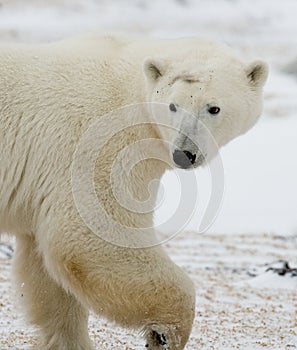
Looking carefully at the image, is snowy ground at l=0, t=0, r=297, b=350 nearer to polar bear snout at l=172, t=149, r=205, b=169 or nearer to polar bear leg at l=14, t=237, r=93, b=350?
polar bear leg at l=14, t=237, r=93, b=350

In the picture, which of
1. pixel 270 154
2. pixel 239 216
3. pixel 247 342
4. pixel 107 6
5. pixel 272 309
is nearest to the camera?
pixel 247 342

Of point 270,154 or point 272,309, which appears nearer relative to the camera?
point 272,309

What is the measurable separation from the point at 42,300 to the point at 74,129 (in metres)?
1.22

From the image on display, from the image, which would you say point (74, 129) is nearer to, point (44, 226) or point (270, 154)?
point (44, 226)

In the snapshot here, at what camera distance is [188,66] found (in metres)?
4.38

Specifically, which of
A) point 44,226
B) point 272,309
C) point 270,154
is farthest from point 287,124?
point 44,226

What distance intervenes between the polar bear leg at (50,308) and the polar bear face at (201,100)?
1313 millimetres

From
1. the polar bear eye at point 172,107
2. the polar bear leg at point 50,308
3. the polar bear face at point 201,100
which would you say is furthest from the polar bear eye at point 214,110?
the polar bear leg at point 50,308

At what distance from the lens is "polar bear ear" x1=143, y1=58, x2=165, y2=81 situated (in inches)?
172

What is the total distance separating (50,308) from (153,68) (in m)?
1.72

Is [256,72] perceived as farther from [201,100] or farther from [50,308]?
[50,308]

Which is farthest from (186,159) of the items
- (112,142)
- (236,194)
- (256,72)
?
(236,194)

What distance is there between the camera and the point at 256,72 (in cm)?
446

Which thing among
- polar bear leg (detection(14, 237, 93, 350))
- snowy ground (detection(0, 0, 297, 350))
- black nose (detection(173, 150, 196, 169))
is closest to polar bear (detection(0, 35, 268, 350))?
black nose (detection(173, 150, 196, 169))
